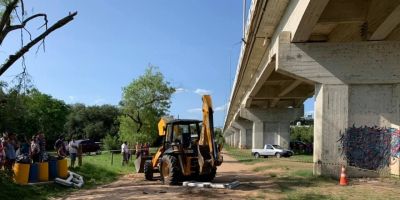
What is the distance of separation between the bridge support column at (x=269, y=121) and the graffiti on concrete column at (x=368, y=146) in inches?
1334

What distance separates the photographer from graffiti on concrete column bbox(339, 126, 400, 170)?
730 inches

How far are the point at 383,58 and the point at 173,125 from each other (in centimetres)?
834

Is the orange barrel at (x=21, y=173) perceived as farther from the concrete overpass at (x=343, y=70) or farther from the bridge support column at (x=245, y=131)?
the bridge support column at (x=245, y=131)

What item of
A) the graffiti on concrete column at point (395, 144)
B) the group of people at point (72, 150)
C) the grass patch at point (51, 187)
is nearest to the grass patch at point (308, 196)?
the graffiti on concrete column at point (395, 144)

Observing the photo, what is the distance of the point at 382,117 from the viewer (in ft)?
61.3

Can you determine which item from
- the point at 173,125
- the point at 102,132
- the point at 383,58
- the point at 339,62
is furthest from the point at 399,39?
the point at 102,132

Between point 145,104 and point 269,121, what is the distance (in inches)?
569

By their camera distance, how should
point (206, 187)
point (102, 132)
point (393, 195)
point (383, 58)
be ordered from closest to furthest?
point (393, 195), point (206, 187), point (383, 58), point (102, 132)

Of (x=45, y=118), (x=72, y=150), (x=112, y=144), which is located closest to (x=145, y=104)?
(x=112, y=144)

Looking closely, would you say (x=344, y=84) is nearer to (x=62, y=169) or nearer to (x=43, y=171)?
(x=62, y=169)

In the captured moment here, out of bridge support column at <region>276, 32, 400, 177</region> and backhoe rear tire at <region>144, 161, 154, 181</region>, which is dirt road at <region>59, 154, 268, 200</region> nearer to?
backhoe rear tire at <region>144, 161, 154, 181</region>

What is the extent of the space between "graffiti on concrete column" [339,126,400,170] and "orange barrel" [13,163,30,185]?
11468 mm

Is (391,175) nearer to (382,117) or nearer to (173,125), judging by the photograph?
(382,117)

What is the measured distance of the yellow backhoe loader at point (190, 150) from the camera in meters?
17.0
